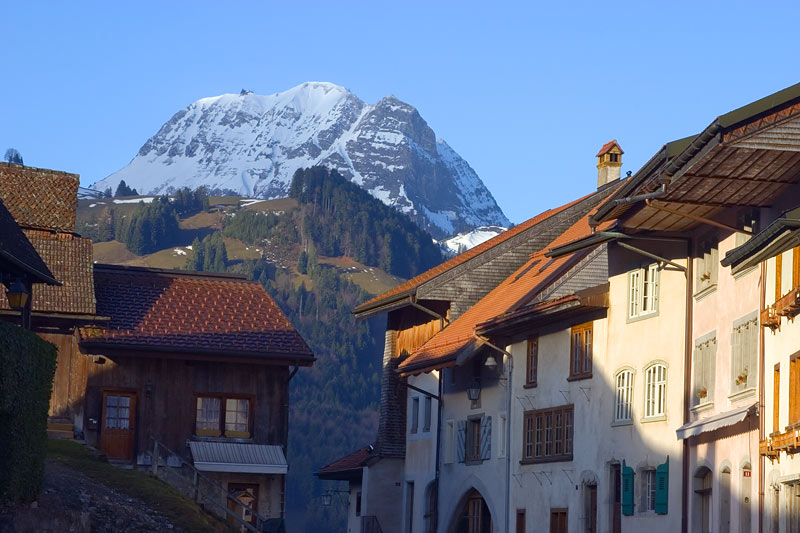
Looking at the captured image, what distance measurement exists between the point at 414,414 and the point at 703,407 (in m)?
21.9

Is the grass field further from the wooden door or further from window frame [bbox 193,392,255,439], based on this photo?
window frame [bbox 193,392,255,439]

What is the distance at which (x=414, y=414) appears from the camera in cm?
5475

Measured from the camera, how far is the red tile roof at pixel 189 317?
4919 centimetres

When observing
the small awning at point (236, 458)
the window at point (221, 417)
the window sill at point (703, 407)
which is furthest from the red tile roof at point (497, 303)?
the window sill at point (703, 407)

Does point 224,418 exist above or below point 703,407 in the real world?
below

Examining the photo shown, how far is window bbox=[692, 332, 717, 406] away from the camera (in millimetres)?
33594

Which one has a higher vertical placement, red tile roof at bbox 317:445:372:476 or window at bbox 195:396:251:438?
window at bbox 195:396:251:438

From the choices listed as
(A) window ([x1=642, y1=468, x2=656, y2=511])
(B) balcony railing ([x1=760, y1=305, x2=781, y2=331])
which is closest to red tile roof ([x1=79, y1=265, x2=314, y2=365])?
(A) window ([x1=642, y1=468, x2=656, y2=511])

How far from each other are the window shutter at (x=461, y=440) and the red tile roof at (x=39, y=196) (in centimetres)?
1544

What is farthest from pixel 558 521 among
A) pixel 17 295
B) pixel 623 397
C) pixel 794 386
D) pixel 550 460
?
pixel 17 295

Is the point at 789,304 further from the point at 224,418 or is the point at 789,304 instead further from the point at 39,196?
the point at 39,196

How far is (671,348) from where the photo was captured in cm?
3628

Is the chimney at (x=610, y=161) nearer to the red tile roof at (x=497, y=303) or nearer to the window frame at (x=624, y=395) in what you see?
the red tile roof at (x=497, y=303)

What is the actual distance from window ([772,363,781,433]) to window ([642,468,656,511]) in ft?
27.8
